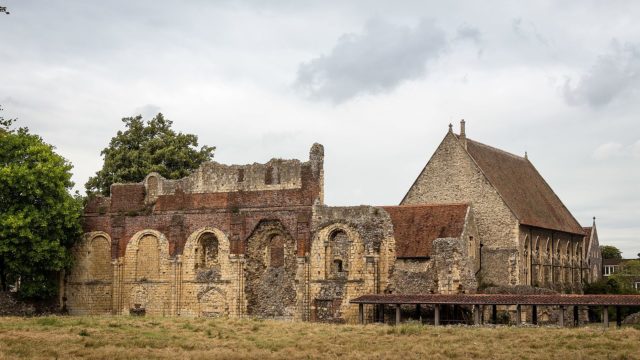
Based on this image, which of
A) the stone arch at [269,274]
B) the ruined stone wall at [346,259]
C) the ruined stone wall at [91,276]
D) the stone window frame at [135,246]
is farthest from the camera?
the ruined stone wall at [91,276]

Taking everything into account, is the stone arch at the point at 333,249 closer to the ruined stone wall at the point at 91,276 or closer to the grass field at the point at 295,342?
the grass field at the point at 295,342

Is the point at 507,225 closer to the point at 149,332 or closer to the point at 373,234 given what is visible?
the point at 373,234

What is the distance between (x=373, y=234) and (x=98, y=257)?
15.6 metres

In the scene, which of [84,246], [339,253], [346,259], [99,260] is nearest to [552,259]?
[346,259]

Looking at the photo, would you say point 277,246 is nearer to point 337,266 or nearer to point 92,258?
point 337,266

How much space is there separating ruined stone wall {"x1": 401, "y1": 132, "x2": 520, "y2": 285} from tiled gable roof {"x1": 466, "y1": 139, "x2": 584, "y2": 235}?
580mm

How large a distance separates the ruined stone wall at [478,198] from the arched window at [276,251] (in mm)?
11409

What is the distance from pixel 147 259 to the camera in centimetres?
4612

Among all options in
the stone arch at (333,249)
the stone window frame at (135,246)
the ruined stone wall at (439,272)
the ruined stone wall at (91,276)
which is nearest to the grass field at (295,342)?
the ruined stone wall at (439,272)

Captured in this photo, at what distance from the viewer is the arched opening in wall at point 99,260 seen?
47000 millimetres

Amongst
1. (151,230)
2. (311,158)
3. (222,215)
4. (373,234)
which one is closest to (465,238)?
(373,234)

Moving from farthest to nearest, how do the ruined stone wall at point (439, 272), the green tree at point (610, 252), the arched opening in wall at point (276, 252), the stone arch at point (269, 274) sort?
the green tree at point (610, 252), the arched opening in wall at point (276, 252), the stone arch at point (269, 274), the ruined stone wall at point (439, 272)

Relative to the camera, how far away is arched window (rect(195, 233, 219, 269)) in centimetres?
4503

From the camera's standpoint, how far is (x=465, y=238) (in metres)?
43.8
